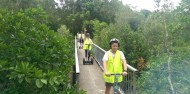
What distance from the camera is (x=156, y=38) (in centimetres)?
2267

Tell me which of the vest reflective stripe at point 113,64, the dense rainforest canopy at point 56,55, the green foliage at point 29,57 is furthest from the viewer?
the vest reflective stripe at point 113,64

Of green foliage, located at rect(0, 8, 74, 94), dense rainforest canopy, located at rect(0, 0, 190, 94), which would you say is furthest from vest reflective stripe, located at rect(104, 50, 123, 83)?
green foliage, located at rect(0, 8, 74, 94)

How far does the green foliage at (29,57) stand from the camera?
327 centimetres

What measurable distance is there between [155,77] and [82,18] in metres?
35.7

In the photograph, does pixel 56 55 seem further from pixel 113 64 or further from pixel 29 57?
pixel 113 64

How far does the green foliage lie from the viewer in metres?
3.27

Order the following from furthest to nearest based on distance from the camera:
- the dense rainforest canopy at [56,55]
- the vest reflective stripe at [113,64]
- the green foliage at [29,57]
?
the vest reflective stripe at [113,64] < the dense rainforest canopy at [56,55] < the green foliage at [29,57]

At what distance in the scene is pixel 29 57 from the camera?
12.1 ft

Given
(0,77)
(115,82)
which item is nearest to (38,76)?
(0,77)

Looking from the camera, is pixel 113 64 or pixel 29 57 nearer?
pixel 29 57

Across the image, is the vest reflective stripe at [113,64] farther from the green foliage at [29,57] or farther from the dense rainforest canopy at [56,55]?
the green foliage at [29,57]

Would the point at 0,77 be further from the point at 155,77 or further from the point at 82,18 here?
the point at 82,18

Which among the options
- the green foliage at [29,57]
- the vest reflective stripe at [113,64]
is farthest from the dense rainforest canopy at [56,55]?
the vest reflective stripe at [113,64]

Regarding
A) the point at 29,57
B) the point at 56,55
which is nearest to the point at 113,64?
the point at 56,55
